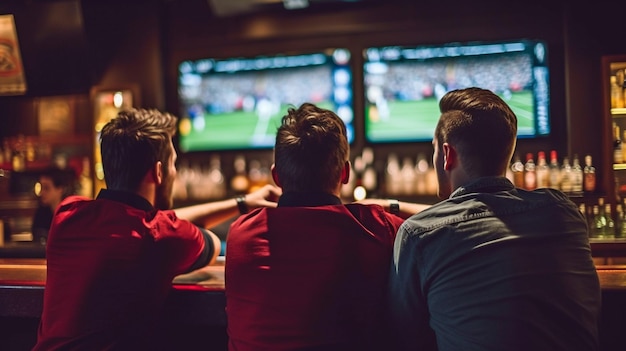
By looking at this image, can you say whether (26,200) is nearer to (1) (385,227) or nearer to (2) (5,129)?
(2) (5,129)

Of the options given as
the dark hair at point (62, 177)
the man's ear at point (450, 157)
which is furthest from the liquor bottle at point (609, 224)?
the dark hair at point (62, 177)

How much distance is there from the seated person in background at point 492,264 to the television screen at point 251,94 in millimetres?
2942

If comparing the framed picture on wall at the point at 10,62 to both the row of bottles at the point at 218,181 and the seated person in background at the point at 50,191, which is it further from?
the row of bottles at the point at 218,181

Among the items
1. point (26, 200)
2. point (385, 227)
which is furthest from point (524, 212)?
point (26, 200)

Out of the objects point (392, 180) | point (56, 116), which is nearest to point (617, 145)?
point (392, 180)

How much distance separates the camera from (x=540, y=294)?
1387 mm

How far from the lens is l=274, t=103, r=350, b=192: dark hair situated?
163 centimetres

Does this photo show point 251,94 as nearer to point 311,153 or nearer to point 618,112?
point 618,112

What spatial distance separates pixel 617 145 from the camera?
351 cm

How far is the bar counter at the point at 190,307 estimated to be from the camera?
6.36 feet

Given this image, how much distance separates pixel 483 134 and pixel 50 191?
4.03m

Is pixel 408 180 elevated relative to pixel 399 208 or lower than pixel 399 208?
lower

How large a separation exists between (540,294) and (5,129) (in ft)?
17.9

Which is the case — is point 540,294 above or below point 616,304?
above
